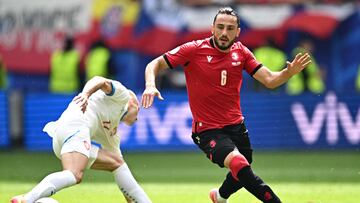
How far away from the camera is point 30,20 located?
2573cm

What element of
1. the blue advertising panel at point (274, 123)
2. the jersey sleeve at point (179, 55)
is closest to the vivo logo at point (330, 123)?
the blue advertising panel at point (274, 123)

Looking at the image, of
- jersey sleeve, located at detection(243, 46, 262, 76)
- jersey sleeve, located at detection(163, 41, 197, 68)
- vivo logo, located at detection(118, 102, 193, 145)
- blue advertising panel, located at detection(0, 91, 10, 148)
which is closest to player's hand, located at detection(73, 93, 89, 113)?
jersey sleeve, located at detection(163, 41, 197, 68)

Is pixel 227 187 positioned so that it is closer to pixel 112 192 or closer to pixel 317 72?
pixel 112 192

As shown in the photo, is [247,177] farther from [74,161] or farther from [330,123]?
[330,123]

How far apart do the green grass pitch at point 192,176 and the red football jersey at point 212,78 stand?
73.6 inches

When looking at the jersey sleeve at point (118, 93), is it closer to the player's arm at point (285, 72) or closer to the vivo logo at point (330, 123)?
the player's arm at point (285, 72)

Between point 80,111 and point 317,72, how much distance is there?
14585 mm

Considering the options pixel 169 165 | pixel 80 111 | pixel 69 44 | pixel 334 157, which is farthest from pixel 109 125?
pixel 69 44

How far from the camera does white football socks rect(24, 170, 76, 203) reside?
902cm

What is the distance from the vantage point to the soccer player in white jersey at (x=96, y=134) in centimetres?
952

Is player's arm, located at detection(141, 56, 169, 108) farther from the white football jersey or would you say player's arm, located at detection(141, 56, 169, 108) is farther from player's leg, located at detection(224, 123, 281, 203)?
player's leg, located at detection(224, 123, 281, 203)

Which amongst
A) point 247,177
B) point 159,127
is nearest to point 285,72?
point 247,177

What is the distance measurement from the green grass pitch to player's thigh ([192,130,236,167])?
180 centimetres

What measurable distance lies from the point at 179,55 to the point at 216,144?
3.42ft
